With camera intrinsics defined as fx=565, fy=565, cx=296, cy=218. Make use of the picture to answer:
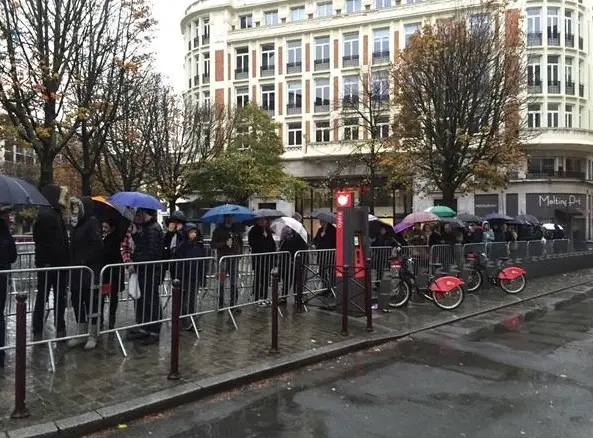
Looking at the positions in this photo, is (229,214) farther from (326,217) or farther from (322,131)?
(322,131)

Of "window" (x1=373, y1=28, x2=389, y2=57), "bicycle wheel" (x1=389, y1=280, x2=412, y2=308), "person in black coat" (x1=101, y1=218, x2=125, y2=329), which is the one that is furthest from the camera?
"window" (x1=373, y1=28, x2=389, y2=57)

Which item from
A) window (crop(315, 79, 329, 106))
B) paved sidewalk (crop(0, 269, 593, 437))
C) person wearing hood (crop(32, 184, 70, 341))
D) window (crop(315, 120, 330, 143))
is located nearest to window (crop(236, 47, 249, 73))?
window (crop(315, 79, 329, 106))

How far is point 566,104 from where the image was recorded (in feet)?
138

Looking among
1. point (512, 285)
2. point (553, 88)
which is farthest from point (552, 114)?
point (512, 285)

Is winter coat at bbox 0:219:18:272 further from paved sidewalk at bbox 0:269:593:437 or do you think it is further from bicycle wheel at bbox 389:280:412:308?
bicycle wheel at bbox 389:280:412:308

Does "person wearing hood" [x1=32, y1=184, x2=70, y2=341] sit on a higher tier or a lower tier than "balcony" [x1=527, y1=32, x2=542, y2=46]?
lower

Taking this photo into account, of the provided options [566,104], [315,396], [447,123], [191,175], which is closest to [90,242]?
[315,396]

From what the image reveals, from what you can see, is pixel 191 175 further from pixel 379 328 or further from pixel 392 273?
pixel 379 328

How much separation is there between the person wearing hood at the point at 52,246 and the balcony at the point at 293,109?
136ft

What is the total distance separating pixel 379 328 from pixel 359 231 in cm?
181

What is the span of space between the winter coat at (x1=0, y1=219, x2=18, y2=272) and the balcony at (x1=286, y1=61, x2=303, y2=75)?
44177mm

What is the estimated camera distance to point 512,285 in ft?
46.5

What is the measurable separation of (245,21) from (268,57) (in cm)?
473

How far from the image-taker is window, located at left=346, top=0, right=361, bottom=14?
1885 inches
